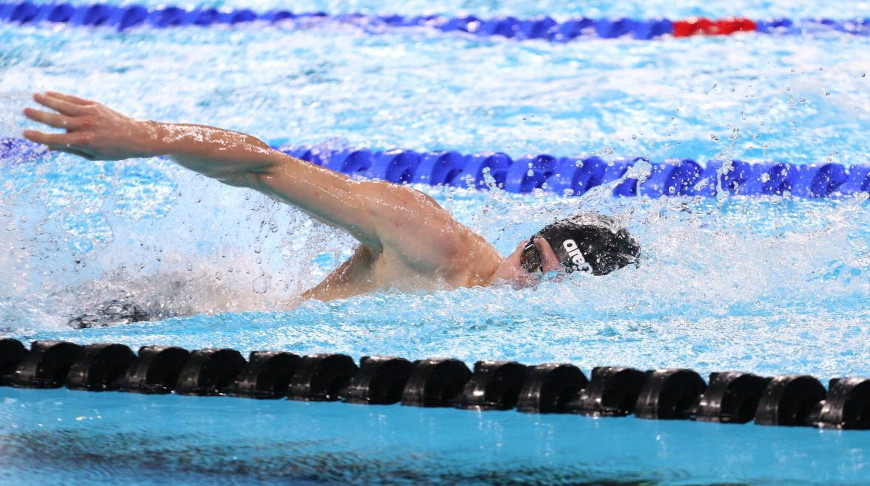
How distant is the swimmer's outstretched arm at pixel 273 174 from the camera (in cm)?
231

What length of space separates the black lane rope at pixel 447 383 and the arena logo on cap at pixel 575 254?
2.28ft

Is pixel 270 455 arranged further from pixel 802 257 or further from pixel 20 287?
pixel 802 257

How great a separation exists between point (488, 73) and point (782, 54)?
1.76 metres

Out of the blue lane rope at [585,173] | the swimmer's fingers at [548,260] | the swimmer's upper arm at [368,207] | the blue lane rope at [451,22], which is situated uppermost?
the blue lane rope at [451,22]

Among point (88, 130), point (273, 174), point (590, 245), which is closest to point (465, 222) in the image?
point (590, 245)

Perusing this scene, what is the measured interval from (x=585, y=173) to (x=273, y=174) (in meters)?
2.42

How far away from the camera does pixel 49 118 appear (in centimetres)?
223

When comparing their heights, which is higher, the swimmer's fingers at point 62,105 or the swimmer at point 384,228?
the swimmer's fingers at point 62,105

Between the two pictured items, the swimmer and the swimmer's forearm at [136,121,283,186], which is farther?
the swimmer

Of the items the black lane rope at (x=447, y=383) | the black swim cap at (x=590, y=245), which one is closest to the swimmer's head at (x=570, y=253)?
the black swim cap at (x=590, y=245)

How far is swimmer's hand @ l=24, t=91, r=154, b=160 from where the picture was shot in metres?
2.24

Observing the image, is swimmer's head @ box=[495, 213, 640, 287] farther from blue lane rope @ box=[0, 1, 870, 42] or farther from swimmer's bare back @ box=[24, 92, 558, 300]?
blue lane rope @ box=[0, 1, 870, 42]

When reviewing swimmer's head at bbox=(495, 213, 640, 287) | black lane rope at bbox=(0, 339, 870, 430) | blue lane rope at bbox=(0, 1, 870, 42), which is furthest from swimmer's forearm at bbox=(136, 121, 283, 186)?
blue lane rope at bbox=(0, 1, 870, 42)

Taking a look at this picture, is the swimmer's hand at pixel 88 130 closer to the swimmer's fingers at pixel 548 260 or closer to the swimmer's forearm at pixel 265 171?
the swimmer's forearm at pixel 265 171
